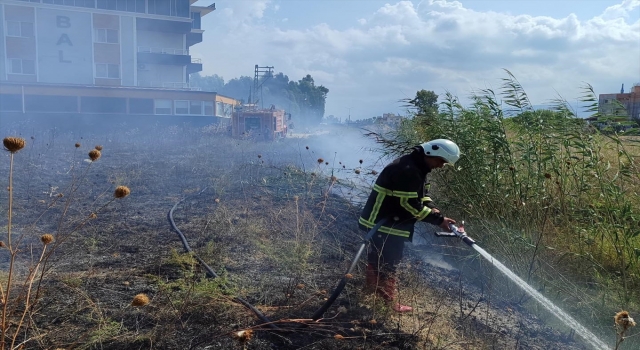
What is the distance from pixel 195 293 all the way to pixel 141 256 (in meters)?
1.93

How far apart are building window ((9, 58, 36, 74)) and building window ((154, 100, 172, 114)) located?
34.1 feet

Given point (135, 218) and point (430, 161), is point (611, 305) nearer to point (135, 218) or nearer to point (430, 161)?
point (430, 161)

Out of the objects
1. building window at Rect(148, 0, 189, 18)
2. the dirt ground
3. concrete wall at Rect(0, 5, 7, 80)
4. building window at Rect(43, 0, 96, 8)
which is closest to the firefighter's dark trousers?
the dirt ground

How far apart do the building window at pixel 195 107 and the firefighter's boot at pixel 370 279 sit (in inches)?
1291

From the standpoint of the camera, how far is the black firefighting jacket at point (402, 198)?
14.3 ft

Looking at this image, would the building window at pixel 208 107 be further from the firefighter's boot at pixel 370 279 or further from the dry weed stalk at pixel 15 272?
the firefighter's boot at pixel 370 279

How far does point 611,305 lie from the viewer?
184 inches

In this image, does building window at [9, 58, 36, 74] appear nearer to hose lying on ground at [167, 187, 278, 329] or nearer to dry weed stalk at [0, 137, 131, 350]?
hose lying on ground at [167, 187, 278, 329]

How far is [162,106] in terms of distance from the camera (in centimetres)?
3456

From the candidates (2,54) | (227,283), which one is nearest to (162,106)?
(2,54)

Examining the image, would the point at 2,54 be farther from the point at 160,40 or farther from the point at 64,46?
the point at 160,40

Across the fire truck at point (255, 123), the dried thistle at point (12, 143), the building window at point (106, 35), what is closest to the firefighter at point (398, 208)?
the dried thistle at point (12, 143)

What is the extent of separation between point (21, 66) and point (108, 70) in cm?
584

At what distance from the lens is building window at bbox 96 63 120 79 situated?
126 feet
